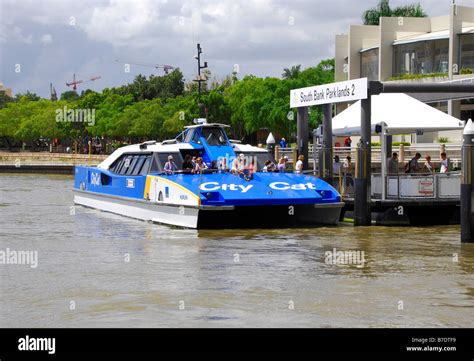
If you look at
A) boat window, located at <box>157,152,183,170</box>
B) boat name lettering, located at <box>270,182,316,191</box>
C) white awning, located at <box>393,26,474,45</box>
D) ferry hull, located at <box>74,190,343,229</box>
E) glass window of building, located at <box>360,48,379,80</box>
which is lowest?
ferry hull, located at <box>74,190,343,229</box>

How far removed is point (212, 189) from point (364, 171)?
4.52 meters

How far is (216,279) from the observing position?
16.9 m

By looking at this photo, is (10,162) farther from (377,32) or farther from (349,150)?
(349,150)

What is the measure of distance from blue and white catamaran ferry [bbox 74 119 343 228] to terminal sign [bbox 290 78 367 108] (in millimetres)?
2412

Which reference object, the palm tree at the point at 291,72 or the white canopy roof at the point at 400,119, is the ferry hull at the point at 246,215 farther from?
the palm tree at the point at 291,72

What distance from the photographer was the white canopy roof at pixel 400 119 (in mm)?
28688

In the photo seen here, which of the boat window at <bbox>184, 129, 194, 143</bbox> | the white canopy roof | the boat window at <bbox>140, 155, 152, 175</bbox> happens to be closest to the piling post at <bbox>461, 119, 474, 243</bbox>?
the white canopy roof

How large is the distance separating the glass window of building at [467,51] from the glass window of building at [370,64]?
990 centimetres

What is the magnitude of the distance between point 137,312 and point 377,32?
220ft

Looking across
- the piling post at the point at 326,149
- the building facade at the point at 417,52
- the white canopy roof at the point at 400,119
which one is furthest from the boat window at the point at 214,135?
the building facade at the point at 417,52

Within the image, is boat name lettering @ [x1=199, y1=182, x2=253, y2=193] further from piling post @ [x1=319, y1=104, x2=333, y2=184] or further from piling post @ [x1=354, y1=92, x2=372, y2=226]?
piling post @ [x1=319, y1=104, x2=333, y2=184]

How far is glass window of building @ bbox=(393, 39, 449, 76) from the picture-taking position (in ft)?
223

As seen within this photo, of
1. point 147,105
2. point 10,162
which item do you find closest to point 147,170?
point 10,162

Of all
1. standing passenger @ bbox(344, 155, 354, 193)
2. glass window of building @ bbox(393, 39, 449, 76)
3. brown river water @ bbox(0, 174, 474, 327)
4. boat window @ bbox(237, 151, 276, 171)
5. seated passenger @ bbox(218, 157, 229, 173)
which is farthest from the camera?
glass window of building @ bbox(393, 39, 449, 76)
